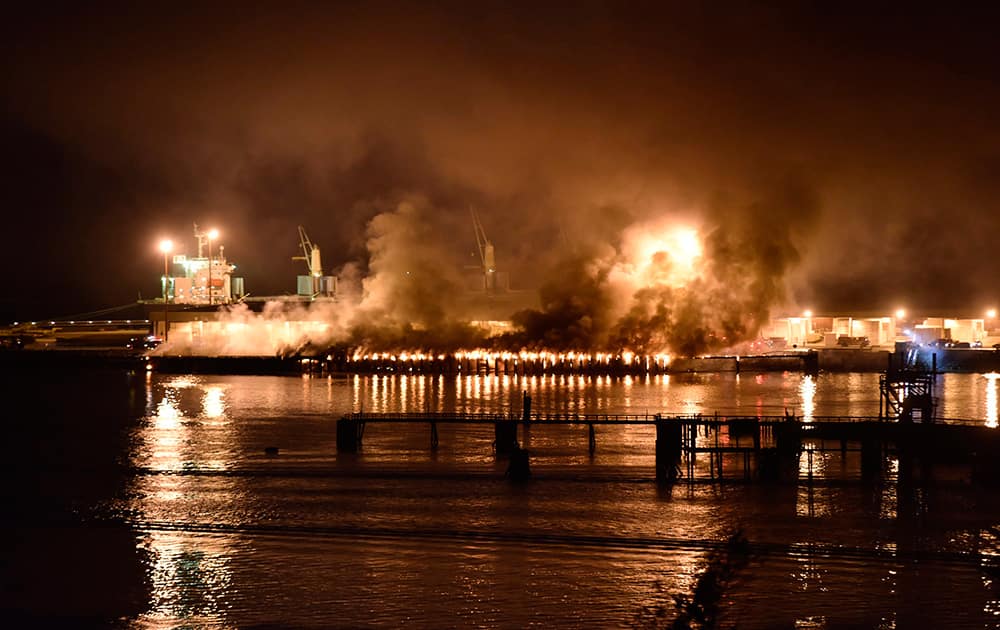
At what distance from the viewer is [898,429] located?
36.2 metres

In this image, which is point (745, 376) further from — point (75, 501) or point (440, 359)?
point (75, 501)

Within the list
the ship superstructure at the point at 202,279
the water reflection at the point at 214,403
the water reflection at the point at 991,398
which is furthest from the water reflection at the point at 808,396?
the ship superstructure at the point at 202,279

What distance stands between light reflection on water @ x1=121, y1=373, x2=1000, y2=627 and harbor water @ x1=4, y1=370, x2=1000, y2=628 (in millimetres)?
82

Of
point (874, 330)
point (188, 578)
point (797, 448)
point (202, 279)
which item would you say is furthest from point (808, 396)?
point (202, 279)

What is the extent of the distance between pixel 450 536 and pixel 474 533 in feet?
2.21

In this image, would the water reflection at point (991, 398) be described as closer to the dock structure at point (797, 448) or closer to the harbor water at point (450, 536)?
the dock structure at point (797, 448)

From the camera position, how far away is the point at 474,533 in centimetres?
2664

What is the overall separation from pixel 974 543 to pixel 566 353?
6584cm

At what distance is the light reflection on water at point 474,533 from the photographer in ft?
69.3

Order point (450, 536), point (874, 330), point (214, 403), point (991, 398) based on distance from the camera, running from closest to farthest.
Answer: point (450, 536) < point (214, 403) < point (991, 398) < point (874, 330)

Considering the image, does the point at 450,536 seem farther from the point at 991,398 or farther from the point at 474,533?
the point at 991,398

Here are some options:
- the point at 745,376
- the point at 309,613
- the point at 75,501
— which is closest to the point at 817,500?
the point at 309,613

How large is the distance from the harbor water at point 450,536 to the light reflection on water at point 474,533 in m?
0.08

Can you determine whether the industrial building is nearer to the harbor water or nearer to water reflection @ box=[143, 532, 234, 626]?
the harbor water
